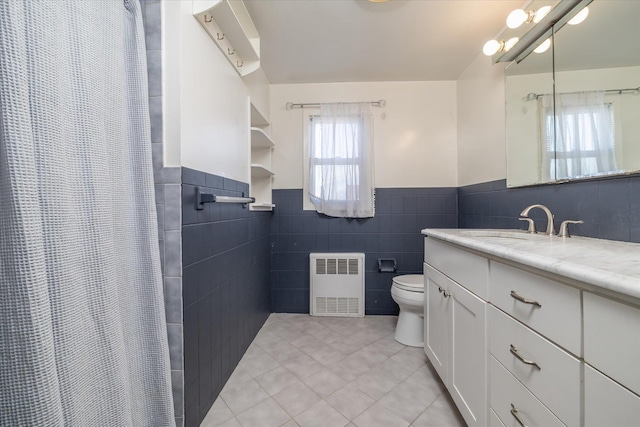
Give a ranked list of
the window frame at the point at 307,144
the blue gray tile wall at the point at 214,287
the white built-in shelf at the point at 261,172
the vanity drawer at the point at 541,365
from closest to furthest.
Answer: the vanity drawer at the point at 541,365 → the blue gray tile wall at the point at 214,287 → the white built-in shelf at the point at 261,172 → the window frame at the point at 307,144

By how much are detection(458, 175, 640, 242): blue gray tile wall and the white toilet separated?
75cm

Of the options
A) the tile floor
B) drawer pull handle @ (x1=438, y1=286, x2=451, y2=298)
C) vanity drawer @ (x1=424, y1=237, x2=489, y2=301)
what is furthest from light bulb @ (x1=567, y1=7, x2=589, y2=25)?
the tile floor

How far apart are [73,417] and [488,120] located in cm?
254

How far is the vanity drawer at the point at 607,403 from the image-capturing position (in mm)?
435

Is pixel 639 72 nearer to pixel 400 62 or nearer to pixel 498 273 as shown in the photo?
pixel 498 273

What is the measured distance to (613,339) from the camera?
46 centimetres

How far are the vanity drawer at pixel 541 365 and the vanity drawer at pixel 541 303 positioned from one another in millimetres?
28

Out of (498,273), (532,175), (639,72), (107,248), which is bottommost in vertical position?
(498,273)

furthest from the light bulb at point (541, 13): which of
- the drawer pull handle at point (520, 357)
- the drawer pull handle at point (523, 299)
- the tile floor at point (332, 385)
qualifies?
the tile floor at point (332, 385)

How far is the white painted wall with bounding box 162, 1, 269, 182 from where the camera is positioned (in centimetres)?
96

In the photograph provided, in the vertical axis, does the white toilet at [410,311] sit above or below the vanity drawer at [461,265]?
below

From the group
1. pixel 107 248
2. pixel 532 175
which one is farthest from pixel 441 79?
pixel 107 248

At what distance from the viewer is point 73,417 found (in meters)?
0.58

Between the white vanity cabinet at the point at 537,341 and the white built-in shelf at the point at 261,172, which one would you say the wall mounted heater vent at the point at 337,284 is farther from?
the white vanity cabinet at the point at 537,341
